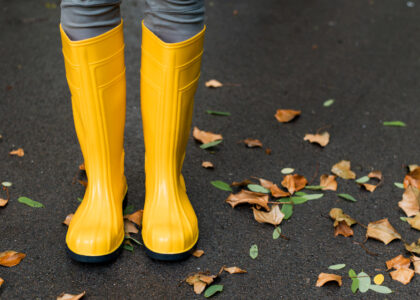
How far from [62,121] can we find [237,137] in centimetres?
77

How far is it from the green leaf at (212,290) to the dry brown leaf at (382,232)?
1.82 feet

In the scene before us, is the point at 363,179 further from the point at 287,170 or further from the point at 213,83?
the point at 213,83

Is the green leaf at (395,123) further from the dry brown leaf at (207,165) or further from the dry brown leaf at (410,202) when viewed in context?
the dry brown leaf at (207,165)

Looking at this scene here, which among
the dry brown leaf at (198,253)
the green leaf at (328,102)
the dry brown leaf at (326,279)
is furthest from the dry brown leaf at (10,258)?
the green leaf at (328,102)

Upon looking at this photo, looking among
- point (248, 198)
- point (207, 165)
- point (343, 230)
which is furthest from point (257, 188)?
point (343, 230)

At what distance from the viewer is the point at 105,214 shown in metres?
1.43

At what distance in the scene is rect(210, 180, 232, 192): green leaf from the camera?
182 centimetres

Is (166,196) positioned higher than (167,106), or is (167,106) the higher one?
(167,106)

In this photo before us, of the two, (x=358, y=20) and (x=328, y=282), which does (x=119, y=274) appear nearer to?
(x=328, y=282)

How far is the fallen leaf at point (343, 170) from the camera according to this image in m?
1.94

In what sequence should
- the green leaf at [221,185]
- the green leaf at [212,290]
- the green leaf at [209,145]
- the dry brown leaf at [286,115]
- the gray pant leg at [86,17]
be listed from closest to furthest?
the gray pant leg at [86,17] → the green leaf at [212,290] → the green leaf at [221,185] → the green leaf at [209,145] → the dry brown leaf at [286,115]

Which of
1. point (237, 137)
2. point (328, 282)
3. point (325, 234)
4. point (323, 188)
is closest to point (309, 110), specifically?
point (237, 137)

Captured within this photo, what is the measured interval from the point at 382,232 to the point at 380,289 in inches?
9.9

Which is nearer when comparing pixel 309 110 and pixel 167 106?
pixel 167 106
